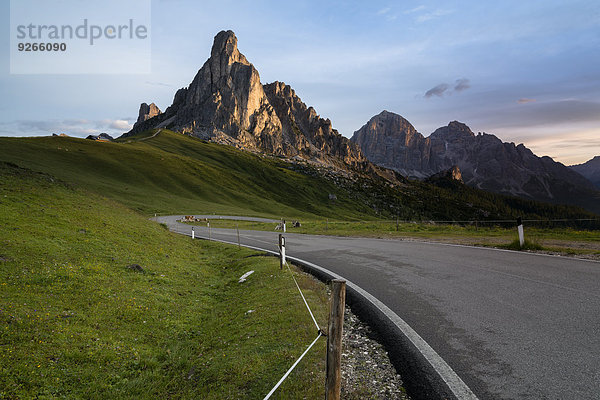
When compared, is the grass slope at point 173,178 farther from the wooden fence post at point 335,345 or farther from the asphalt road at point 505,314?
the wooden fence post at point 335,345

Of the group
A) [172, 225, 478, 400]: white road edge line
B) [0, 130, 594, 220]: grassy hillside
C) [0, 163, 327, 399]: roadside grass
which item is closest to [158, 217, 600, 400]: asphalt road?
[172, 225, 478, 400]: white road edge line

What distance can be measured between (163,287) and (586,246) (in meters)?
19.0

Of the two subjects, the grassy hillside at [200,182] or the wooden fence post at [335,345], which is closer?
the wooden fence post at [335,345]

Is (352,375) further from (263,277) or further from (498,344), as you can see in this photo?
(263,277)

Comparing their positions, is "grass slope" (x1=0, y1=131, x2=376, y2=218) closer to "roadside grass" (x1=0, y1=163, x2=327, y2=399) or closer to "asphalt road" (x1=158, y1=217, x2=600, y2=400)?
"roadside grass" (x1=0, y1=163, x2=327, y2=399)

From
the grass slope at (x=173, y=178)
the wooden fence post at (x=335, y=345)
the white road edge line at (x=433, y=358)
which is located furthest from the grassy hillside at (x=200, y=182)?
the wooden fence post at (x=335, y=345)

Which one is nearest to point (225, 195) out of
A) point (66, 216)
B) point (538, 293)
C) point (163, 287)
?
point (66, 216)

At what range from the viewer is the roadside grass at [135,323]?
520cm

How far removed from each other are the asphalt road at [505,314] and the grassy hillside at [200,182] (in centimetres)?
5223

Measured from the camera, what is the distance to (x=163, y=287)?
11109 millimetres

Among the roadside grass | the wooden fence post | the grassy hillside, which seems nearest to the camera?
the wooden fence post

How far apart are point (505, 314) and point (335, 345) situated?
15.1 ft

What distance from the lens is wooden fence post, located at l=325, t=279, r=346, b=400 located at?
3.60m

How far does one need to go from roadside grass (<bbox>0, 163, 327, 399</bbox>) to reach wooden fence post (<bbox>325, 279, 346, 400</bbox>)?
66 centimetres
